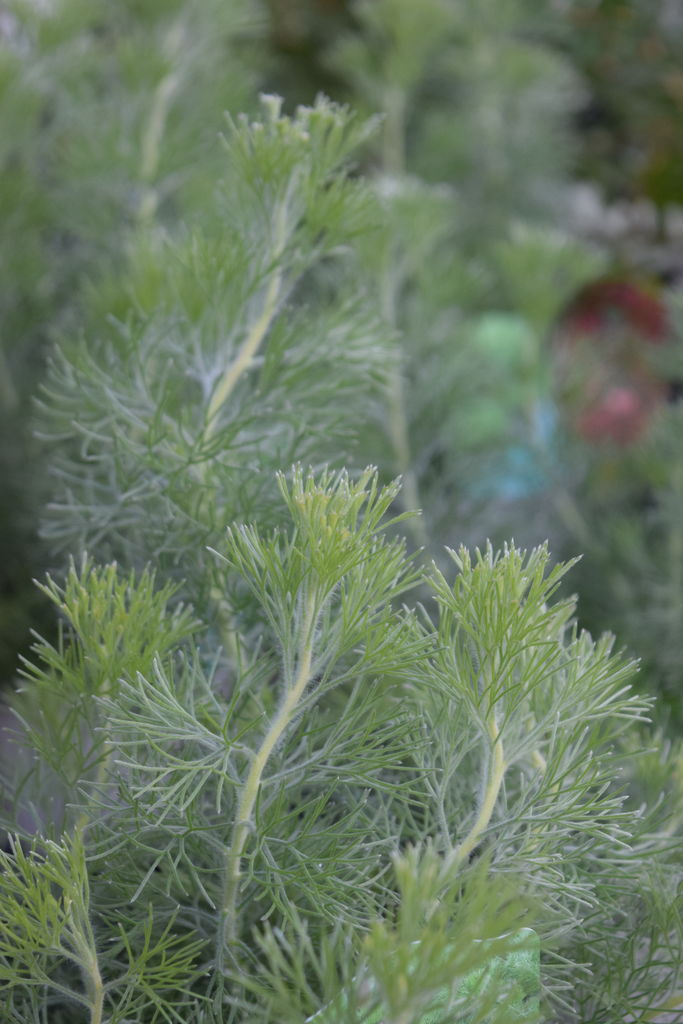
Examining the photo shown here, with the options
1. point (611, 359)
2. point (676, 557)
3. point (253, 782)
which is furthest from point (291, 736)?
point (611, 359)

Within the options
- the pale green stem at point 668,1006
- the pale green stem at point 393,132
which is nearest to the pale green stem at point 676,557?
the pale green stem at point 668,1006

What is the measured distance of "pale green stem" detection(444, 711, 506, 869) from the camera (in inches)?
7.4

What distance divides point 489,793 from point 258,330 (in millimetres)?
131

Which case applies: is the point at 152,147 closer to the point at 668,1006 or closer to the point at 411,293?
the point at 411,293

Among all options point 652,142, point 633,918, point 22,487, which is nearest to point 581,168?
point 652,142

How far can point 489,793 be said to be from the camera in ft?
0.63

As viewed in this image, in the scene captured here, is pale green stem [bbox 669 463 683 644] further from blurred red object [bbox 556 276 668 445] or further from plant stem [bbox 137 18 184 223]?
plant stem [bbox 137 18 184 223]

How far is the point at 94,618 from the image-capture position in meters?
0.20

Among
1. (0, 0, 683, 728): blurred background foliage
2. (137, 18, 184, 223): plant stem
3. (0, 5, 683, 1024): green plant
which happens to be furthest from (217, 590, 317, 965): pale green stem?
(137, 18, 184, 223): plant stem

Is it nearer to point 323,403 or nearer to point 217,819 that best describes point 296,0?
point 323,403

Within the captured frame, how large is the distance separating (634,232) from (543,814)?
61 centimetres

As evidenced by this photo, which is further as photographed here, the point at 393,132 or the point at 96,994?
the point at 393,132

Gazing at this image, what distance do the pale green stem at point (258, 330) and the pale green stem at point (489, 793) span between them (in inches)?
4.2

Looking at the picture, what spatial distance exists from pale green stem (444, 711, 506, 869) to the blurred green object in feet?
0.06
